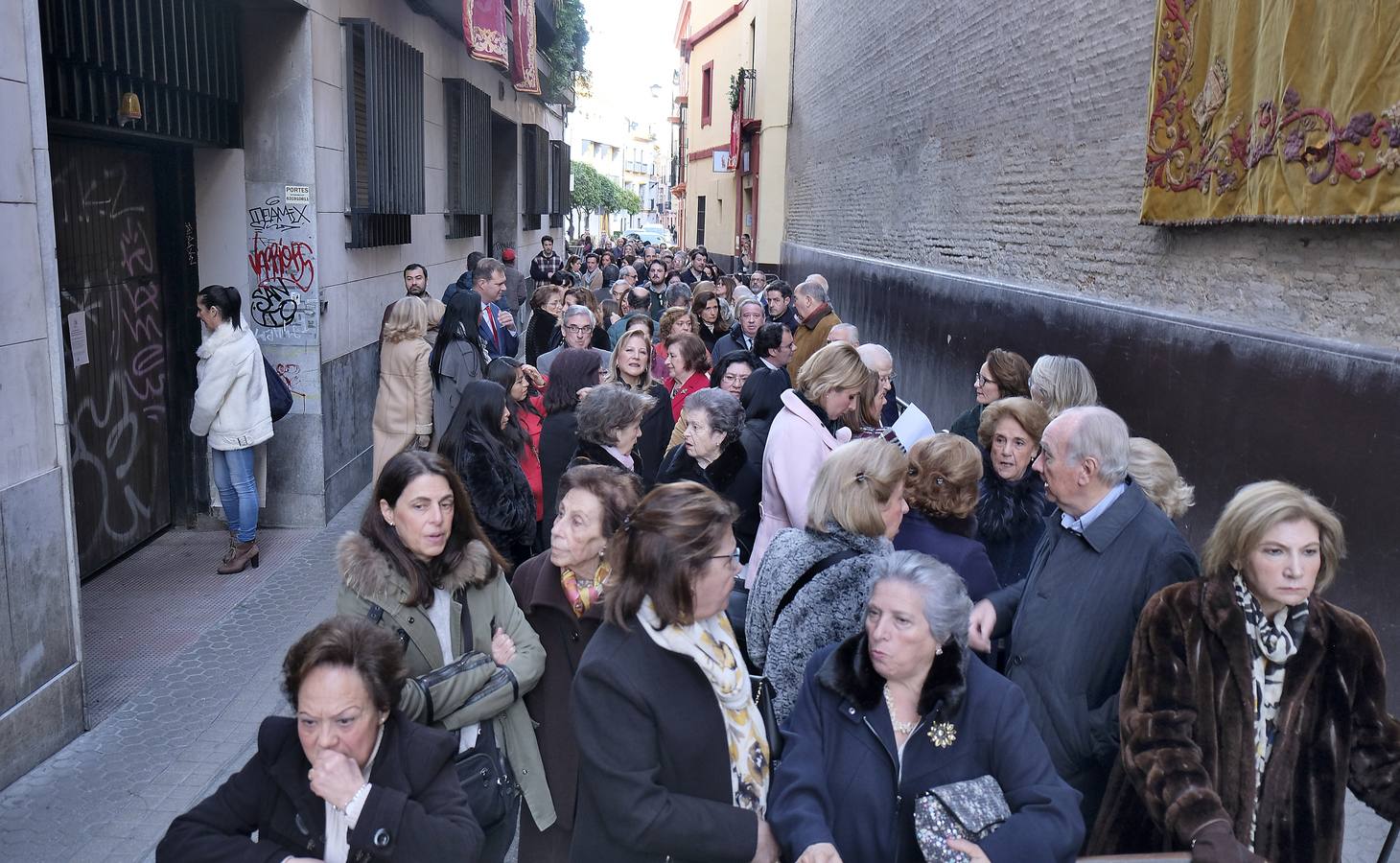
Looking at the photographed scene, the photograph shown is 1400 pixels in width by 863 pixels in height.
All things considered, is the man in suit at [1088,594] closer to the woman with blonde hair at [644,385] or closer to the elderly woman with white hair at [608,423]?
the elderly woman with white hair at [608,423]

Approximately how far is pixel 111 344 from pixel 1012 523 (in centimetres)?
565

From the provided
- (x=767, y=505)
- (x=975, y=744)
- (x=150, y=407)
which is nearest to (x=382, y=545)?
(x=975, y=744)

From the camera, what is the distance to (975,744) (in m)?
2.71

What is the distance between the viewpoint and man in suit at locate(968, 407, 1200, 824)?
3.38 meters

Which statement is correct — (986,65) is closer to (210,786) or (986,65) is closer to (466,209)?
(466,209)

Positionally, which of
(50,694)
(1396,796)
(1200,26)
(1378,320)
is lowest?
(50,694)

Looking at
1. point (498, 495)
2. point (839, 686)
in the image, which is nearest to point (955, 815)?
point (839, 686)

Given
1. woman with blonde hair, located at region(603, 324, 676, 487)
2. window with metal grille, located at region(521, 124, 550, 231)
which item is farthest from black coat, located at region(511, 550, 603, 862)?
window with metal grille, located at region(521, 124, 550, 231)

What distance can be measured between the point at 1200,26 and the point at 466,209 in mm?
10662

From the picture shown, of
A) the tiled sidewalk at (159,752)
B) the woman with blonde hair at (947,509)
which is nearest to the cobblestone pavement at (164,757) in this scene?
the tiled sidewalk at (159,752)

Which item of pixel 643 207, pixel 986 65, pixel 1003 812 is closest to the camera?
pixel 1003 812

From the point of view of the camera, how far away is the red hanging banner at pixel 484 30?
11.5 metres

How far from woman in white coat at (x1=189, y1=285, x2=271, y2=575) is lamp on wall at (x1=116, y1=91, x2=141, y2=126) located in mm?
1060

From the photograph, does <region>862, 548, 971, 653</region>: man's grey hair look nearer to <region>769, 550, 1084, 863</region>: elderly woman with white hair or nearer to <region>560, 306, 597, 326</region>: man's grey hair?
<region>769, 550, 1084, 863</region>: elderly woman with white hair
